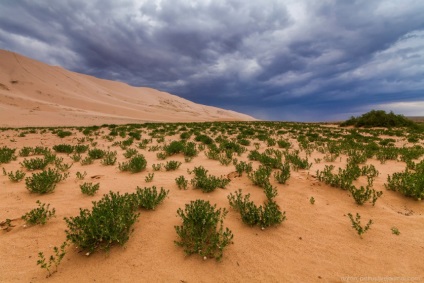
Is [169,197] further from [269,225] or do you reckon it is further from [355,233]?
[355,233]

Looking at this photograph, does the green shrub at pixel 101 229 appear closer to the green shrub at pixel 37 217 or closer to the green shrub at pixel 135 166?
the green shrub at pixel 37 217

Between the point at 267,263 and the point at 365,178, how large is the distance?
15.9ft

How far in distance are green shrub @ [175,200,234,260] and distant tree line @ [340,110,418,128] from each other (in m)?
36.5

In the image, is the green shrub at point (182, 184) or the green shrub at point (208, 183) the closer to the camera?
the green shrub at point (208, 183)

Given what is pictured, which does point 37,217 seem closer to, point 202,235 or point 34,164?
point 202,235

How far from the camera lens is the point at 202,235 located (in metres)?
3.67

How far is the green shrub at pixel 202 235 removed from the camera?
11.4ft

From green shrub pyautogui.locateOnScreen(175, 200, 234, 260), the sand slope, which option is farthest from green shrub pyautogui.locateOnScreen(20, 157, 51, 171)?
the sand slope

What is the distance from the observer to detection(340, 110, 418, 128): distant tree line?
31500mm

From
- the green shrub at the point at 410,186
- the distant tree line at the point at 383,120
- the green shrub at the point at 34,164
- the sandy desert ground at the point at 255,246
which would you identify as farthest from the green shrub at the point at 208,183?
the distant tree line at the point at 383,120

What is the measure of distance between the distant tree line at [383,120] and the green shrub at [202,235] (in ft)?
120

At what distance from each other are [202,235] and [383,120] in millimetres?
37567

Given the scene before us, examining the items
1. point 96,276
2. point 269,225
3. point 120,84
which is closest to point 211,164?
point 269,225

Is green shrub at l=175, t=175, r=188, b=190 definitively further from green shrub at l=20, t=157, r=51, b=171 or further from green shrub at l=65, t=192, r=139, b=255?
green shrub at l=20, t=157, r=51, b=171
